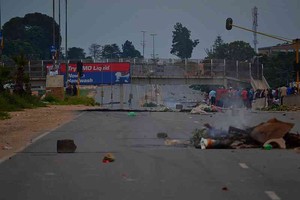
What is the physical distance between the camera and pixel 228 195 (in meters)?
9.25

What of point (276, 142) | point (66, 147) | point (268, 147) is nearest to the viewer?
point (66, 147)

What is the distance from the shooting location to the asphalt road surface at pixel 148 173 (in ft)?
31.0

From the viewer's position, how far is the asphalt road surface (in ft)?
31.0

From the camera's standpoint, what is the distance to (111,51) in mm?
191625

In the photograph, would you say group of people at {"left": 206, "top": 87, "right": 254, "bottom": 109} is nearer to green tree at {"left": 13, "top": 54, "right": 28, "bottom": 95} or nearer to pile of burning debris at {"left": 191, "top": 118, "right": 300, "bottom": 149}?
green tree at {"left": 13, "top": 54, "right": 28, "bottom": 95}

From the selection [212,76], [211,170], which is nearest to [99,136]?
[211,170]

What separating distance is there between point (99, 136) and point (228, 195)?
11064 mm

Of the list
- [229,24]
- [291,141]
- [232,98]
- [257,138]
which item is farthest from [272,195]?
[232,98]

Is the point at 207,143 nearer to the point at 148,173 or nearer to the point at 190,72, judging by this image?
the point at 148,173

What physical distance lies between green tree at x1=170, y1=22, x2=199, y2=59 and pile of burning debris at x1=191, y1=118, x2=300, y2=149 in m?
148

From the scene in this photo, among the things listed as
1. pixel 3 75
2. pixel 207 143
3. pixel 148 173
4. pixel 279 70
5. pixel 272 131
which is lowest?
pixel 148 173

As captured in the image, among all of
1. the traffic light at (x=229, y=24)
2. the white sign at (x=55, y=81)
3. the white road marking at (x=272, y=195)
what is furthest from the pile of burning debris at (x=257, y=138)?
the white sign at (x=55, y=81)

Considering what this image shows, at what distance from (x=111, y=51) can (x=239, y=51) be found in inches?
3139

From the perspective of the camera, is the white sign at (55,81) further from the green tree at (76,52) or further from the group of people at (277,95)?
the green tree at (76,52)
